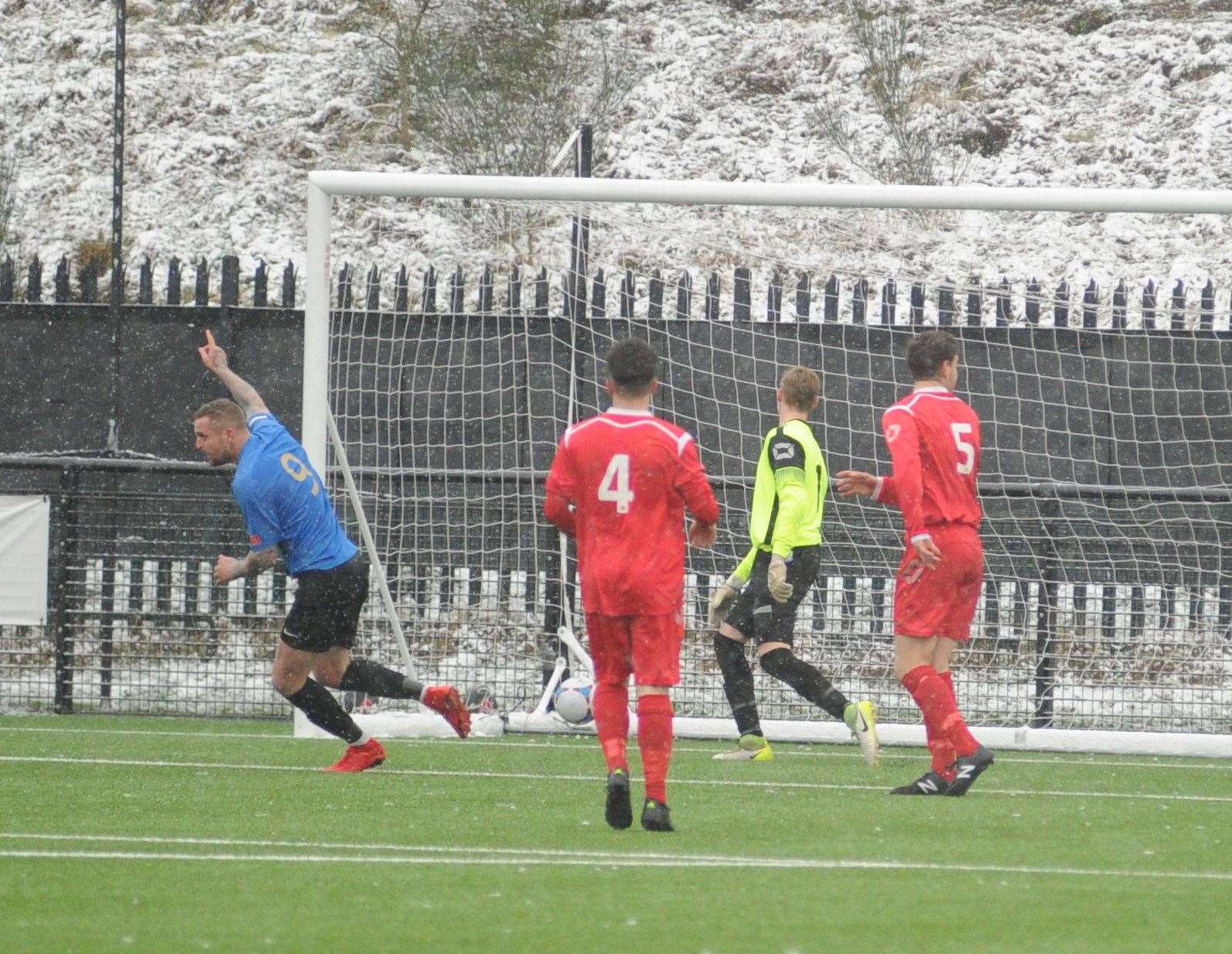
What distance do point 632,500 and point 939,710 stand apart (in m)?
1.94

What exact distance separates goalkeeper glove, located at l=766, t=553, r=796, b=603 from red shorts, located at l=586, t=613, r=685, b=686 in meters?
2.43

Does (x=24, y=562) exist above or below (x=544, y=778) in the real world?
above

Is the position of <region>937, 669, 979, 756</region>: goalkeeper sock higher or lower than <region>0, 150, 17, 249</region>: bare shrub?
lower

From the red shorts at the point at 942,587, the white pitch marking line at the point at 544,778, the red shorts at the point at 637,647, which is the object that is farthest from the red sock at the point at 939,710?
the red shorts at the point at 637,647

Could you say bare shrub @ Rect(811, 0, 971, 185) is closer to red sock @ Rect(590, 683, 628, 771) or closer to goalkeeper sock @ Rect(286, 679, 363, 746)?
goalkeeper sock @ Rect(286, 679, 363, 746)

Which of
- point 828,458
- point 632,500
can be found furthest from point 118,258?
point 632,500

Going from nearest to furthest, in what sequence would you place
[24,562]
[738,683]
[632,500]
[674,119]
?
[632,500], [738,683], [24,562], [674,119]

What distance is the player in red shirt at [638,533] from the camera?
20.6 ft

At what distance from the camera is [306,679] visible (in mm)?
8469

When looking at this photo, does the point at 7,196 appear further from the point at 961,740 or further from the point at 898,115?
the point at 961,740

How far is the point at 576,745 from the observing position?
10.1 m

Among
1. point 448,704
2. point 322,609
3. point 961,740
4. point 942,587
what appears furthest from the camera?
point 448,704

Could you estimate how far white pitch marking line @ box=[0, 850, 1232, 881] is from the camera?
5.37m

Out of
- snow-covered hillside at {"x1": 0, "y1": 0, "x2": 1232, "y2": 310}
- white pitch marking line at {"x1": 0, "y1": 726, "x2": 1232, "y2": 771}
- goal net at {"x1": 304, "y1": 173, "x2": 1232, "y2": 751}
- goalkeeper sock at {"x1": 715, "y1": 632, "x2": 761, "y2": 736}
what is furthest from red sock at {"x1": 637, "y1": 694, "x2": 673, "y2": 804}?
snow-covered hillside at {"x1": 0, "y1": 0, "x2": 1232, "y2": 310}
